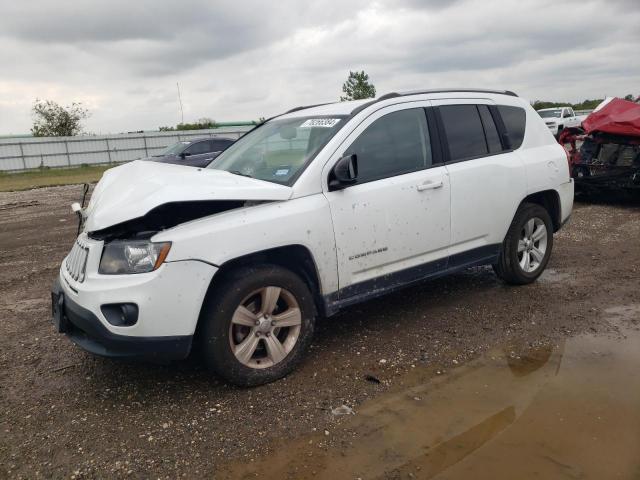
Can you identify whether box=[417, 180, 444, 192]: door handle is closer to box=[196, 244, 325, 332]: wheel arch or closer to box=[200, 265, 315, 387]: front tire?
box=[196, 244, 325, 332]: wheel arch

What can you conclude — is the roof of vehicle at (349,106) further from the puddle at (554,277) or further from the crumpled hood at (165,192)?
the puddle at (554,277)

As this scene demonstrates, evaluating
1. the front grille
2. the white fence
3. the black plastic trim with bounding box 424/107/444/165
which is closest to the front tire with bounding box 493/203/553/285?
the black plastic trim with bounding box 424/107/444/165

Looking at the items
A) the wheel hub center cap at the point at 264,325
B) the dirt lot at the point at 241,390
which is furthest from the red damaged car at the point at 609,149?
the wheel hub center cap at the point at 264,325

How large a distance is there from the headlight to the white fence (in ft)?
97.4

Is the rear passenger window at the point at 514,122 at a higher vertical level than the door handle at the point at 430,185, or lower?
higher

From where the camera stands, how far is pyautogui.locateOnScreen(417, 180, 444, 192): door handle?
4168 mm

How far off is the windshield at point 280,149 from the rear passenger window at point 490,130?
60.8 inches

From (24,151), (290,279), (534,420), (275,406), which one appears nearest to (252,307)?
(290,279)

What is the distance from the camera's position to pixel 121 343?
3139 millimetres

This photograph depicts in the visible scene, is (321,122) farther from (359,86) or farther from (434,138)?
(359,86)

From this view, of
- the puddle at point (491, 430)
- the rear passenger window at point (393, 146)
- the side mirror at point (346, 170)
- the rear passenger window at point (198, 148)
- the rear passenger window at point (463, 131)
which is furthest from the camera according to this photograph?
the rear passenger window at point (198, 148)

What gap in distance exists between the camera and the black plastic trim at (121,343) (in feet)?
10.3

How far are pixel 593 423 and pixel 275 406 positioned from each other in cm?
182

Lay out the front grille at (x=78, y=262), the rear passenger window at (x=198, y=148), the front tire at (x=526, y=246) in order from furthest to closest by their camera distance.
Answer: the rear passenger window at (x=198, y=148) < the front tire at (x=526, y=246) < the front grille at (x=78, y=262)
